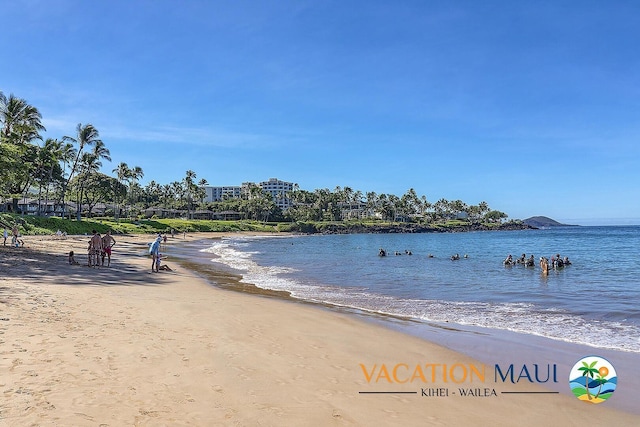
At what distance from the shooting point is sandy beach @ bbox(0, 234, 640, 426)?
4.96 metres

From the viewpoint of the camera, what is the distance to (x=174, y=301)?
13.0 meters

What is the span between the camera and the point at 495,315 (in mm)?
12898

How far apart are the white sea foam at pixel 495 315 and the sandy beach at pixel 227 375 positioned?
3096 millimetres

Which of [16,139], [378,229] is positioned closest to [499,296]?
[16,139]

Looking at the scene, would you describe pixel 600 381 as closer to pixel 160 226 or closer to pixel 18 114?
pixel 18 114

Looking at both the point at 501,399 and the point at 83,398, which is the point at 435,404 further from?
the point at 83,398

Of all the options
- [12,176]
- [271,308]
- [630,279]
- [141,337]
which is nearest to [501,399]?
[141,337]

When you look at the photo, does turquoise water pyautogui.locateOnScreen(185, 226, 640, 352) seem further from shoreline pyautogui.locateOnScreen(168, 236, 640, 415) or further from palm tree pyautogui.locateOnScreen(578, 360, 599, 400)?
palm tree pyautogui.locateOnScreen(578, 360, 599, 400)

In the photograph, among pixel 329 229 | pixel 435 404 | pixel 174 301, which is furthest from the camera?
pixel 329 229

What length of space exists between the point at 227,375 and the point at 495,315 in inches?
376

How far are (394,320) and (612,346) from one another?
5244 mm

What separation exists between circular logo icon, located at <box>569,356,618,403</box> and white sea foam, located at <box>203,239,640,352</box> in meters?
1.66

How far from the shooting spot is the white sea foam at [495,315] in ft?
33.1

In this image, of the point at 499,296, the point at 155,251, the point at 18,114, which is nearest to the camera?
the point at 499,296
